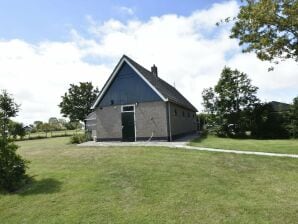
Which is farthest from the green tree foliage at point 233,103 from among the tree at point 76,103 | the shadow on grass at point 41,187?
the tree at point 76,103

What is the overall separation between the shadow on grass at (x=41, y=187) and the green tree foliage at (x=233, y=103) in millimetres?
21764

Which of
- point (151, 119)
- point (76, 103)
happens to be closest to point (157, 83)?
point (151, 119)

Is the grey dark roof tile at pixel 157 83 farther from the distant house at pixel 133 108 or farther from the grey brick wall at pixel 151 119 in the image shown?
the grey brick wall at pixel 151 119

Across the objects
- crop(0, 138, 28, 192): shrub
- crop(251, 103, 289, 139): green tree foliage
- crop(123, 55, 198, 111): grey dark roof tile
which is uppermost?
crop(123, 55, 198, 111): grey dark roof tile

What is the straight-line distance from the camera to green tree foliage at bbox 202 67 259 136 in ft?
97.9

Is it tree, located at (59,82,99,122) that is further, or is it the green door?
tree, located at (59,82,99,122)

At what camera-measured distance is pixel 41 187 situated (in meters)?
10.5

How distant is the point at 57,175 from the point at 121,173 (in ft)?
8.51

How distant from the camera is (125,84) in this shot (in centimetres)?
2394

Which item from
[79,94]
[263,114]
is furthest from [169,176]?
[79,94]

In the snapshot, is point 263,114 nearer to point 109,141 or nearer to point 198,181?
point 109,141

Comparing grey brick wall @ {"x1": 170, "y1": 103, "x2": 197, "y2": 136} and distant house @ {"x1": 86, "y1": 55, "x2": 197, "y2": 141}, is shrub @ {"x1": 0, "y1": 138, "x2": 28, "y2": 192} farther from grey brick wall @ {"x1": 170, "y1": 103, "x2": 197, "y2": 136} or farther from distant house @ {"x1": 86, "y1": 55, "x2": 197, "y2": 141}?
grey brick wall @ {"x1": 170, "y1": 103, "x2": 197, "y2": 136}

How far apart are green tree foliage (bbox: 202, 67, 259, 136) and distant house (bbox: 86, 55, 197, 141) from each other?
7.04 meters

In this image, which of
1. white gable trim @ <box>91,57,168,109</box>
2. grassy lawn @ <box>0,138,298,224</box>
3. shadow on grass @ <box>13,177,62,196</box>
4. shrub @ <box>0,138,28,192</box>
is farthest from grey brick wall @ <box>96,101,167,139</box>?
shrub @ <box>0,138,28,192</box>
